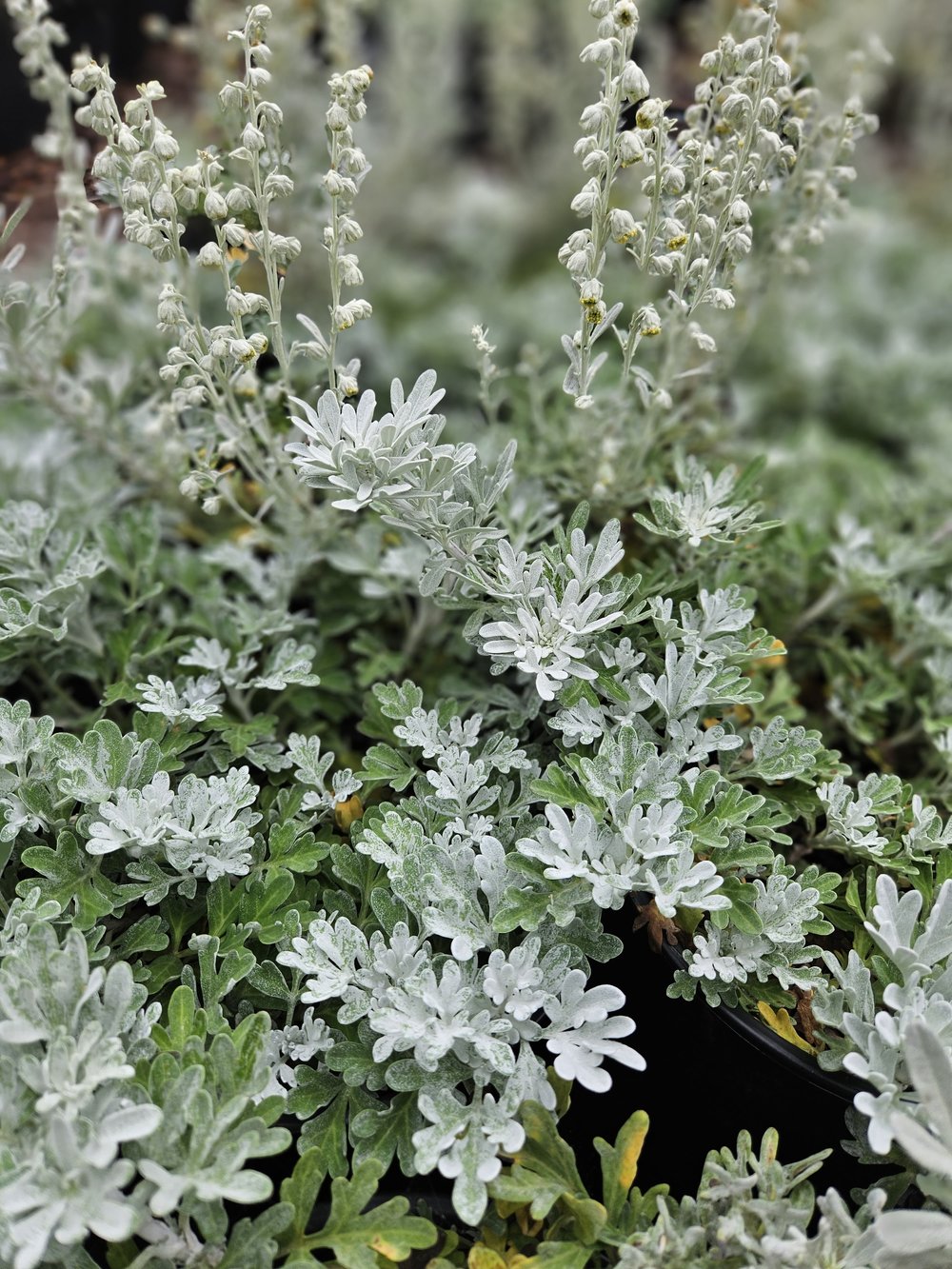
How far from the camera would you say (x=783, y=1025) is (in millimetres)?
1068

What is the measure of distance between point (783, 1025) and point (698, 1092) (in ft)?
0.41

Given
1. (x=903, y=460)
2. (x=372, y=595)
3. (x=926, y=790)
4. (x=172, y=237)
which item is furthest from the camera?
(x=903, y=460)

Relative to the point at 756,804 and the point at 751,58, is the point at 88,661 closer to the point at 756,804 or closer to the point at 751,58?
the point at 756,804

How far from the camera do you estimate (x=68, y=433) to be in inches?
67.1

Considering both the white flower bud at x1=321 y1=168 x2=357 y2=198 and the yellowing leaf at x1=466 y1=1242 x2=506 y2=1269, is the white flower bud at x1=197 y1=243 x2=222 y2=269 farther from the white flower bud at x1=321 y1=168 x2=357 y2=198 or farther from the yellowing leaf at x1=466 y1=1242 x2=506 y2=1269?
the yellowing leaf at x1=466 y1=1242 x2=506 y2=1269

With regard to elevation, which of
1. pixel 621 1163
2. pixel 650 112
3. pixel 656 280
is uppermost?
pixel 656 280

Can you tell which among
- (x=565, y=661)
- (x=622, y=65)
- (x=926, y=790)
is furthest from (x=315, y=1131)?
(x=622, y=65)

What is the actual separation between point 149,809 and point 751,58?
1.11 meters

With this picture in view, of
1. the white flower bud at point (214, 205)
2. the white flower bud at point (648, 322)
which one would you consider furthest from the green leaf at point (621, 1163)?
the white flower bud at point (214, 205)

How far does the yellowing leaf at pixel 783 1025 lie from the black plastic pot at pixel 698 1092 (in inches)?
0.9

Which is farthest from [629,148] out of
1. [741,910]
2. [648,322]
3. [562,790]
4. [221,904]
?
[221,904]

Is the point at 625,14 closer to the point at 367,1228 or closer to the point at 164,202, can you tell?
the point at 164,202

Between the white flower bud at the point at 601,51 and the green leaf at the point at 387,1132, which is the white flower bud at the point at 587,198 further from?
the green leaf at the point at 387,1132

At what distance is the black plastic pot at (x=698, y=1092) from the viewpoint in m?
1.03
